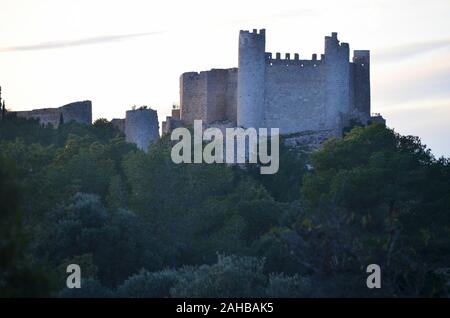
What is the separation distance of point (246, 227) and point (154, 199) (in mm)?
2968

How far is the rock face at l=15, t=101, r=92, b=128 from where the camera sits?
76.9 metres

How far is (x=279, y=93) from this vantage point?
73.2 m

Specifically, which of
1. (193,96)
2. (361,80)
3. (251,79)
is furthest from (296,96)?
(193,96)

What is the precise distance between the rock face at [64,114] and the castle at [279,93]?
4.52 m

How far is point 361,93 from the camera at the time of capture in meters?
76.6

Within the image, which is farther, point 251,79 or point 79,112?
point 79,112

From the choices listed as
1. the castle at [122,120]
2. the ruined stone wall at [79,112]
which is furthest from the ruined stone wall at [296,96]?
the ruined stone wall at [79,112]

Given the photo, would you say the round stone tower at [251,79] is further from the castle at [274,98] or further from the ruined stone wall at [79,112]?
the ruined stone wall at [79,112]

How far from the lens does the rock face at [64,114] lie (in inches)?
3029

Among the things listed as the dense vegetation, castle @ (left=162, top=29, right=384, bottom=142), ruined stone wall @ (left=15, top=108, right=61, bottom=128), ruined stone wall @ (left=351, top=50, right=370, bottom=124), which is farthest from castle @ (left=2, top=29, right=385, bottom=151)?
ruined stone wall @ (left=15, top=108, right=61, bottom=128)

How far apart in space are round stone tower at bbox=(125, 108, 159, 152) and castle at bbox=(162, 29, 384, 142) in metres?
0.87

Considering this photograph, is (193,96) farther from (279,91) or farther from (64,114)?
(64,114)

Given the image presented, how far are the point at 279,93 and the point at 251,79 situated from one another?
3.97 feet
